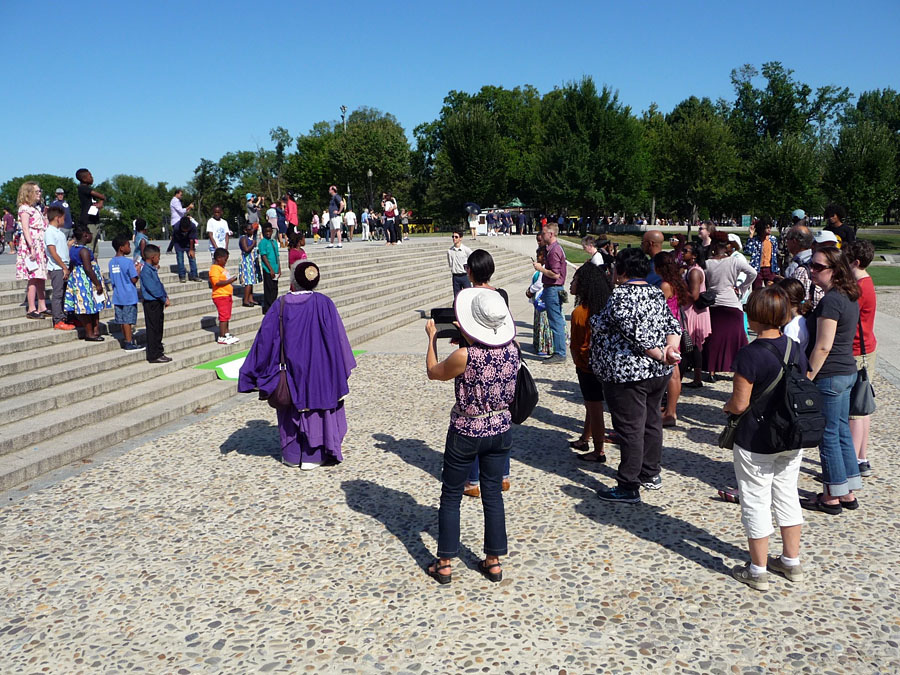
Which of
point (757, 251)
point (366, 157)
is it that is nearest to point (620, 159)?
point (366, 157)

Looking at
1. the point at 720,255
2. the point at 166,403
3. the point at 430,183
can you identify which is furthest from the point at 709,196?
the point at 166,403

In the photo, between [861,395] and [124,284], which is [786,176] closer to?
[861,395]

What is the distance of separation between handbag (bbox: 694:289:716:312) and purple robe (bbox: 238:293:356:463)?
4.00 m

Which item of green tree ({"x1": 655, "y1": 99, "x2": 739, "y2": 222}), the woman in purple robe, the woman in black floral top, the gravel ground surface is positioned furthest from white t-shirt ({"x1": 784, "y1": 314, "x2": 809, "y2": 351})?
green tree ({"x1": 655, "y1": 99, "x2": 739, "y2": 222})

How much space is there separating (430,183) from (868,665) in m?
68.2

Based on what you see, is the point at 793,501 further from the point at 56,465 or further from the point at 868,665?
the point at 56,465

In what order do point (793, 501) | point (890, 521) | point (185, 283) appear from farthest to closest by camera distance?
point (185, 283), point (890, 521), point (793, 501)

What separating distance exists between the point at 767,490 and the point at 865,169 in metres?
45.2

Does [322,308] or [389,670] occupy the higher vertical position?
[322,308]

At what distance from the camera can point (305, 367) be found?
547 centimetres

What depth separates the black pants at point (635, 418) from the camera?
4.54 metres

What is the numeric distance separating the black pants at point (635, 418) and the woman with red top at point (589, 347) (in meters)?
0.71

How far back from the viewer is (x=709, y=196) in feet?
164

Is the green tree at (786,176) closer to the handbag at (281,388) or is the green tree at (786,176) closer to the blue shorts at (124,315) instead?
the blue shorts at (124,315)
